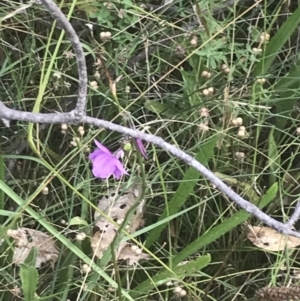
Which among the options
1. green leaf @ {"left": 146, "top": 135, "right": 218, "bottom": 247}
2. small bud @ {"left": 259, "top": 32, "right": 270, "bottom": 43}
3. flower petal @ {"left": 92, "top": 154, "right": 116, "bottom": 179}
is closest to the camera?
flower petal @ {"left": 92, "top": 154, "right": 116, "bottom": 179}

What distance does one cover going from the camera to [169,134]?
1.06 metres

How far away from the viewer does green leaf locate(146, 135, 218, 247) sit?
3.21 feet

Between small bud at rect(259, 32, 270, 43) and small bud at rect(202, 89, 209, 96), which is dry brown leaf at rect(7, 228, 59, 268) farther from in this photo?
small bud at rect(259, 32, 270, 43)

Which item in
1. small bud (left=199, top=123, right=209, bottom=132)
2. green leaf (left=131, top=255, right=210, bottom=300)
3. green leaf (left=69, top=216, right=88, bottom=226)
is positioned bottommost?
green leaf (left=131, top=255, right=210, bottom=300)

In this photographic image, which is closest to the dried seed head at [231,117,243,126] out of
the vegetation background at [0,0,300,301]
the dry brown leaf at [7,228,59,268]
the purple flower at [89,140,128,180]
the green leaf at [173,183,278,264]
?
the vegetation background at [0,0,300,301]

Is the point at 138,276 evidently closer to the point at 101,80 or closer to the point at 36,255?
the point at 36,255

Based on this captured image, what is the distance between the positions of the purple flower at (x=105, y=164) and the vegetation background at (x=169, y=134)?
0.10m

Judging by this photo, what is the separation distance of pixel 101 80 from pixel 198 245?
0.34 m

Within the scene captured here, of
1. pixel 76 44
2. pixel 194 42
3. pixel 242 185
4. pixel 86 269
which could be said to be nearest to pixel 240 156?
pixel 242 185

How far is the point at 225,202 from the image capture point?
3.56 ft

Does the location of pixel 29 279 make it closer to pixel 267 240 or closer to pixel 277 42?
pixel 267 240

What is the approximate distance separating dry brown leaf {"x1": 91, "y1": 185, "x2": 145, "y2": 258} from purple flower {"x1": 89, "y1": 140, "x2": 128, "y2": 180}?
10 cm

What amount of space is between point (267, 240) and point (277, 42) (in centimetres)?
35

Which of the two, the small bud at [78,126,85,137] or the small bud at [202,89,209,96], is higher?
the small bud at [202,89,209,96]
